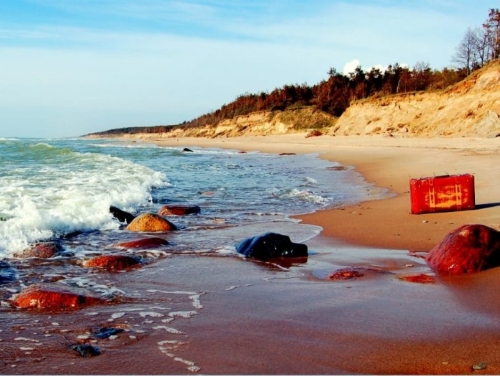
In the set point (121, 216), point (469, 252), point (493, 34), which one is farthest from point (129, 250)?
point (493, 34)

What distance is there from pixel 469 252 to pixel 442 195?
139 inches

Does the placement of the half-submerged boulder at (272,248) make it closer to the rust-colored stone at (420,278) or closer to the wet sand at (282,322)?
the wet sand at (282,322)

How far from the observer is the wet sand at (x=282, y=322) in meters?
2.90

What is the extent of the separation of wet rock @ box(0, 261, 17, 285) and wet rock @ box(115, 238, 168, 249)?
140cm

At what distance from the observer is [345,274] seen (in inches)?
194

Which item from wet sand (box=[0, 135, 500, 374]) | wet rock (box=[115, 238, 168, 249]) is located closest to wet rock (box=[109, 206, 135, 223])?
wet rock (box=[115, 238, 168, 249])

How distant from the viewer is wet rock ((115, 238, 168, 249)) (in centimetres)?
661

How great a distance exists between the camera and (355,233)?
738cm

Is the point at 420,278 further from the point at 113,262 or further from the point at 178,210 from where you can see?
the point at 178,210

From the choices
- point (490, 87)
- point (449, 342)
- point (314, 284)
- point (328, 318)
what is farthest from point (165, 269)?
point (490, 87)

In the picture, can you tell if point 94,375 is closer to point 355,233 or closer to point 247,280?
point 247,280

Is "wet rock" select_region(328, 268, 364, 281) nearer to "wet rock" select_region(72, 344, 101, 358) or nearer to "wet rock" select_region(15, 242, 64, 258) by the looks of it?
"wet rock" select_region(72, 344, 101, 358)

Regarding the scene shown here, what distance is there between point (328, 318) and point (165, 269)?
228 centimetres

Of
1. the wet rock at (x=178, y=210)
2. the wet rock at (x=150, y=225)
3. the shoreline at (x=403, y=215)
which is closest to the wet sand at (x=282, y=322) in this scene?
the shoreline at (x=403, y=215)
